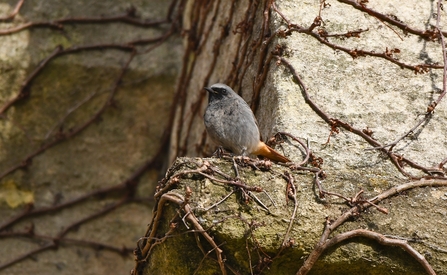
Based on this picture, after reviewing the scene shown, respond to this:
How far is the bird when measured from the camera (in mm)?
4945

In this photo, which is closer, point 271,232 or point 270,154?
point 271,232

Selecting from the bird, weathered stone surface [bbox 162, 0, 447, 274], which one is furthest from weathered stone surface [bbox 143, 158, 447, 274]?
the bird

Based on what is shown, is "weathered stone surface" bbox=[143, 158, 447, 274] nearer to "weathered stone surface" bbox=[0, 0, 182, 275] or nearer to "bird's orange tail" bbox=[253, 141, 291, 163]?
"bird's orange tail" bbox=[253, 141, 291, 163]

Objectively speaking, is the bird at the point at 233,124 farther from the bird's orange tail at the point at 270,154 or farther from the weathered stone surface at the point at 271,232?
the weathered stone surface at the point at 271,232

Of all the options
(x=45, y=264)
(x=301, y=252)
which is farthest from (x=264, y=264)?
(x=45, y=264)

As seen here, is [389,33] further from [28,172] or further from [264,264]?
[28,172]

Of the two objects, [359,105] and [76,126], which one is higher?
[359,105]

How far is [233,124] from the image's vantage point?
16.8ft

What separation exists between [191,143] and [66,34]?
1.96 m

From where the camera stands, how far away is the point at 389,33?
5059 mm

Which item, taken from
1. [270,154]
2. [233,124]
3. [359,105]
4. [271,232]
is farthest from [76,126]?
[271,232]

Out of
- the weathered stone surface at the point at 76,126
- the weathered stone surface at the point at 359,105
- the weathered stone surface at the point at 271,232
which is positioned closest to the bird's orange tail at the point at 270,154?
the weathered stone surface at the point at 359,105

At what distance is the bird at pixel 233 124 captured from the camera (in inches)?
195

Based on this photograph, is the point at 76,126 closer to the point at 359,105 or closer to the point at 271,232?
the point at 359,105
